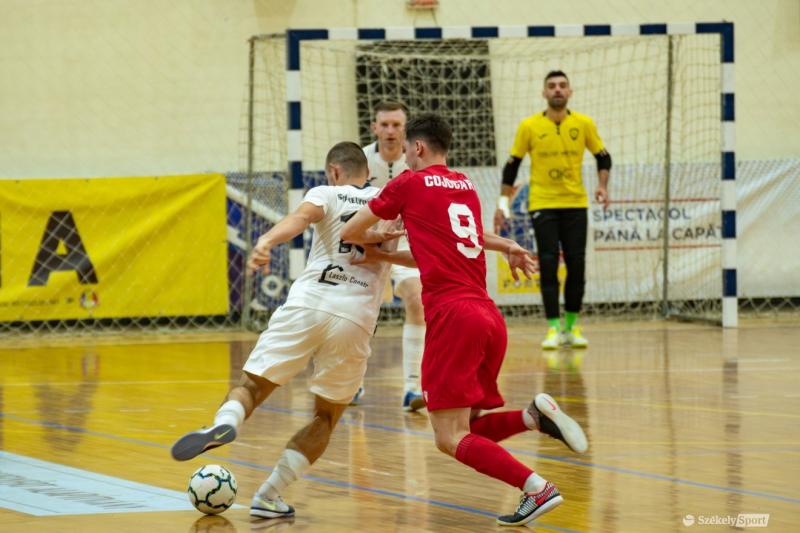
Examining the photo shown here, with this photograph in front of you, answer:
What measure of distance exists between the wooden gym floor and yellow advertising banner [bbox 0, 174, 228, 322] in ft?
5.56

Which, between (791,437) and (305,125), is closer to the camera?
(791,437)

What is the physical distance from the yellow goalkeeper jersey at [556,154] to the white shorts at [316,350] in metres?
5.90

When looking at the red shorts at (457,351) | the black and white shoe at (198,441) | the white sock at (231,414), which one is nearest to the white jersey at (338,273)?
the red shorts at (457,351)

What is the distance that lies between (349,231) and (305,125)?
31.8ft

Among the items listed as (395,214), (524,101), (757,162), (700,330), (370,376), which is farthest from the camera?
(524,101)

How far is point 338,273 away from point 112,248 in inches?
323

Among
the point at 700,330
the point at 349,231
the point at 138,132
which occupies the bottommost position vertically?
the point at 700,330

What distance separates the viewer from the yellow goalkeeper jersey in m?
10.4

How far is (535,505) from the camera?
4125 mm

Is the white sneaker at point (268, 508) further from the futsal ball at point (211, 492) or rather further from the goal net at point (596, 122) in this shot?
the goal net at point (596, 122)

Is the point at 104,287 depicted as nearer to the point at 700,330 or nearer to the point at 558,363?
the point at 558,363

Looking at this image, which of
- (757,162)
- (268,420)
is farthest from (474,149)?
(268,420)

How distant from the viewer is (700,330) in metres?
12.1

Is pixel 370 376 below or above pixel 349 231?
below
